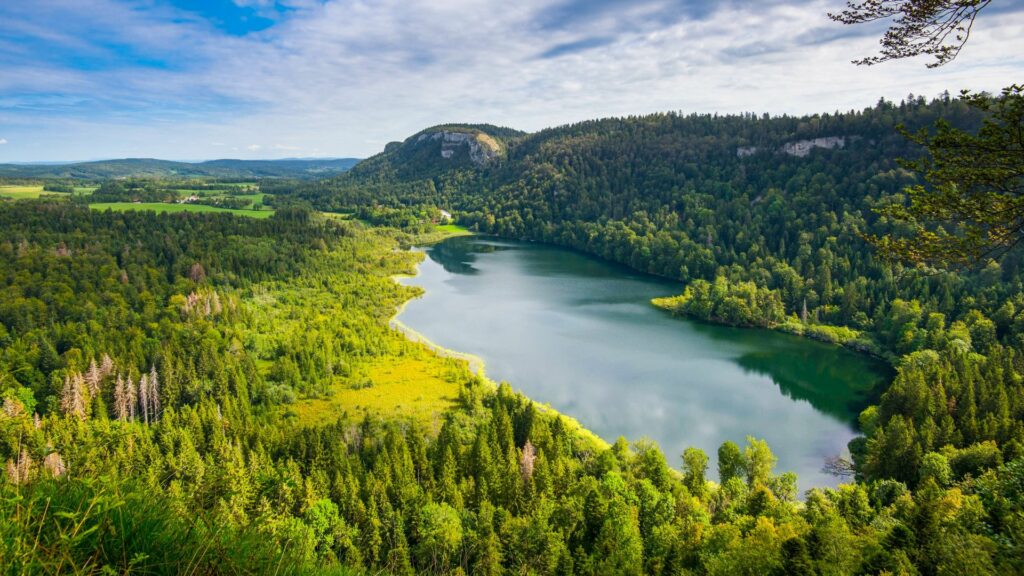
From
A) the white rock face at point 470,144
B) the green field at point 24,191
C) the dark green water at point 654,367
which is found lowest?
the dark green water at point 654,367

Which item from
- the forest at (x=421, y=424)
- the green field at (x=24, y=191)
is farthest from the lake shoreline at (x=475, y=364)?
the green field at (x=24, y=191)

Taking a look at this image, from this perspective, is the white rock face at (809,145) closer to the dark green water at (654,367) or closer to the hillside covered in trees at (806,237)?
the hillside covered in trees at (806,237)

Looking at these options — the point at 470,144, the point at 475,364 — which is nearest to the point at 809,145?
the point at 475,364

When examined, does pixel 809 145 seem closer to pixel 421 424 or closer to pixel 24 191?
pixel 421 424

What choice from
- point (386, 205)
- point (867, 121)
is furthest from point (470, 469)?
point (386, 205)

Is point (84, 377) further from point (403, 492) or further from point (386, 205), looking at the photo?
point (386, 205)

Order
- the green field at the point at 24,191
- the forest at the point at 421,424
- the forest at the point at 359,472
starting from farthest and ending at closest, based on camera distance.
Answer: the green field at the point at 24,191 → the forest at the point at 421,424 → the forest at the point at 359,472

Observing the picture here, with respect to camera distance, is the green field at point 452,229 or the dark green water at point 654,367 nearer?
the dark green water at point 654,367
